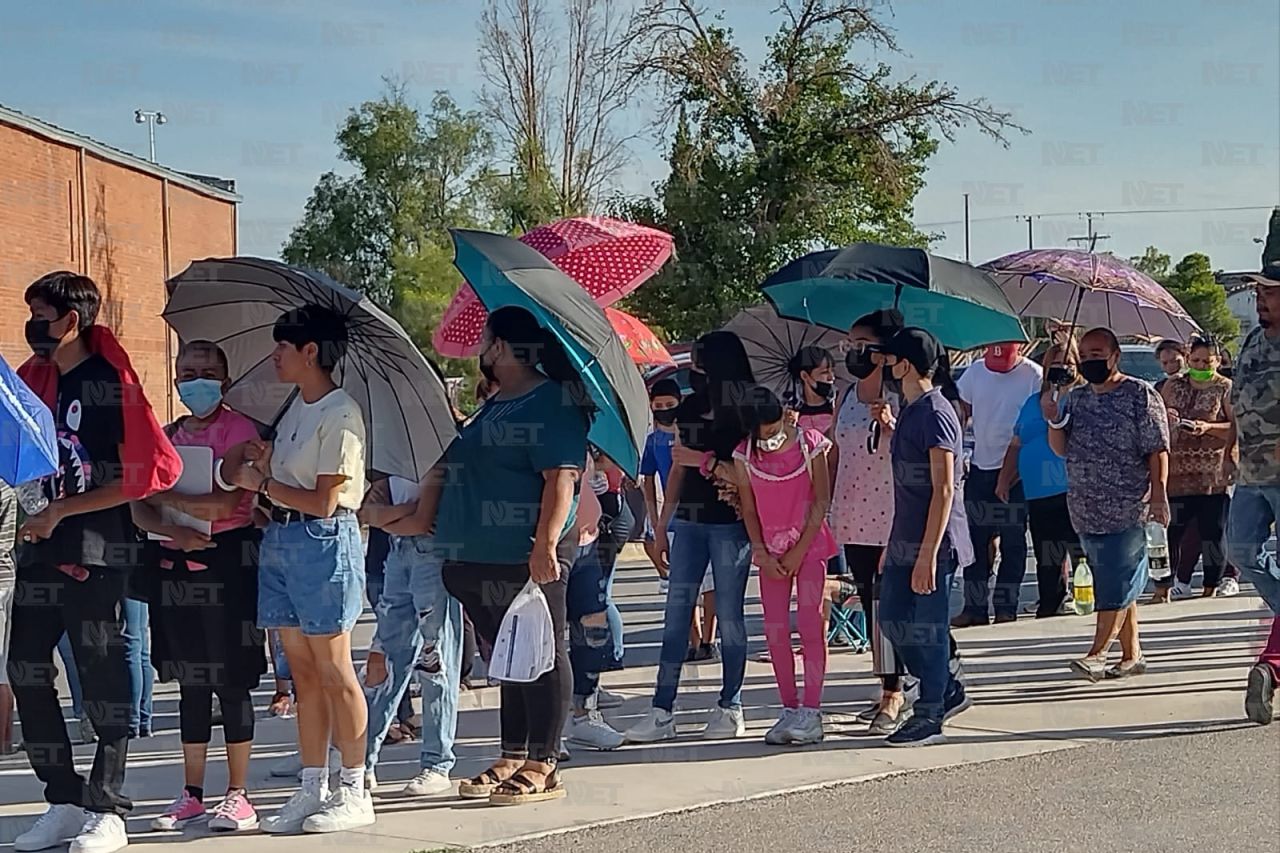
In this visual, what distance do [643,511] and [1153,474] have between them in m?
3.82

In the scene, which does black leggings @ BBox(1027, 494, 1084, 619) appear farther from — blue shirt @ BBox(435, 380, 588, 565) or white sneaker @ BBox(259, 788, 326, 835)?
white sneaker @ BBox(259, 788, 326, 835)

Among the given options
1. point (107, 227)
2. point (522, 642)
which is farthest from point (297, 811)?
point (107, 227)

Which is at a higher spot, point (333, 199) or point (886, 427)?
point (333, 199)

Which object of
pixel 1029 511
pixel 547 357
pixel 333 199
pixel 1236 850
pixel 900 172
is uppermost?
pixel 333 199

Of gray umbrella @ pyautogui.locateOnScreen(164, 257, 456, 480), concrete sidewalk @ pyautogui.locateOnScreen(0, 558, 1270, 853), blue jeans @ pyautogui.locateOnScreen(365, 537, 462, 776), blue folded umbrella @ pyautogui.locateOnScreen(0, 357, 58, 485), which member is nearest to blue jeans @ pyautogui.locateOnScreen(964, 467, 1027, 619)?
concrete sidewalk @ pyautogui.locateOnScreen(0, 558, 1270, 853)

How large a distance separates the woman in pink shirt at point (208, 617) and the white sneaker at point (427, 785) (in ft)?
2.40

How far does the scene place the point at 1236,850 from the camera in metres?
5.34

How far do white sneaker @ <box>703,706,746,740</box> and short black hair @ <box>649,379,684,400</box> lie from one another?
2894mm

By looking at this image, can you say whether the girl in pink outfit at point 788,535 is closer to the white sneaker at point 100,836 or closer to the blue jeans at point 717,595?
the blue jeans at point 717,595

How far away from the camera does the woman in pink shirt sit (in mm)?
5578

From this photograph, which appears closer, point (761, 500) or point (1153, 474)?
point (761, 500)

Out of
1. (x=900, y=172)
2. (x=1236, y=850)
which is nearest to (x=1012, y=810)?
(x=1236, y=850)

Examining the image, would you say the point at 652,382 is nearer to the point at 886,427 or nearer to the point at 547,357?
the point at 886,427

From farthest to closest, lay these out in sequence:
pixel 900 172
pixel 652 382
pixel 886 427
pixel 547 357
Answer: pixel 900 172 < pixel 652 382 < pixel 886 427 < pixel 547 357
